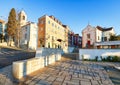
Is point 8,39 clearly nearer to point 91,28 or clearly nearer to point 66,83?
point 91,28

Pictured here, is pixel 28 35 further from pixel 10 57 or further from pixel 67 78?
pixel 67 78

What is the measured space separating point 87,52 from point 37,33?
21768 mm

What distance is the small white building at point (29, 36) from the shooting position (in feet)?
104

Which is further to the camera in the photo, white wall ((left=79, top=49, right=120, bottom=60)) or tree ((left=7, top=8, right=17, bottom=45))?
tree ((left=7, top=8, right=17, bottom=45))

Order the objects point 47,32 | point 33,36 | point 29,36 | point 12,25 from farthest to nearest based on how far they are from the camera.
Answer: point 47,32
point 33,36
point 29,36
point 12,25

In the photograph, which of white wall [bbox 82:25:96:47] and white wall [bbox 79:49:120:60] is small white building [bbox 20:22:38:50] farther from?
white wall [bbox 79:49:120:60]

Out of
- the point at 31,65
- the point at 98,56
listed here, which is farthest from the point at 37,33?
the point at 31,65

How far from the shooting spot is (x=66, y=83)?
16.7ft

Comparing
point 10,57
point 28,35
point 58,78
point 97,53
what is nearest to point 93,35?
point 28,35

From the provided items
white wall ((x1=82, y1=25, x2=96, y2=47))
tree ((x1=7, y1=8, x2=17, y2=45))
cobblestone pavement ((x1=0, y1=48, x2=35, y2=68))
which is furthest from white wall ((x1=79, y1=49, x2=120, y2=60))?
tree ((x1=7, y1=8, x2=17, y2=45))

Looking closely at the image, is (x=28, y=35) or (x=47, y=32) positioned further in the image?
(x=47, y=32)

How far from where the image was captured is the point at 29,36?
3186 centimetres

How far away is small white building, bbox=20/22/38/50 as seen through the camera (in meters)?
31.7

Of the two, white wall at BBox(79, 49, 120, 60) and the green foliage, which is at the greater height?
the green foliage
